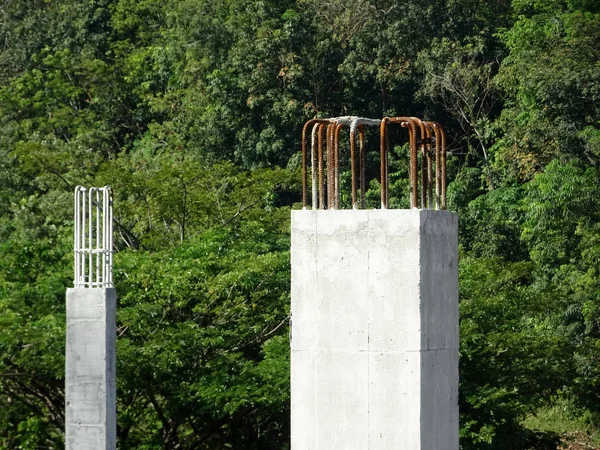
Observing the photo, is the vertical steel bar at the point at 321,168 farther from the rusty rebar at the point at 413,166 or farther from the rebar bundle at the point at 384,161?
the rusty rebar at the point at 413,166

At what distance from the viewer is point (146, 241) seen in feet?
59.4

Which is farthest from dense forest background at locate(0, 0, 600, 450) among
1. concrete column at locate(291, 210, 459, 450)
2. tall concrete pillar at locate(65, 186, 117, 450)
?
concrete column at locate(291, 210, 459, 450)

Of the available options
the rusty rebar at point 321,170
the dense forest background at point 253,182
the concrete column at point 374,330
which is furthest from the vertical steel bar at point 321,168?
the dense forest background at point 253,182

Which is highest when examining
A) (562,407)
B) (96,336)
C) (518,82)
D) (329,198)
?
(518,82)

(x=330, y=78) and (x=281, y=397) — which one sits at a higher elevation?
(x=330, y=78)

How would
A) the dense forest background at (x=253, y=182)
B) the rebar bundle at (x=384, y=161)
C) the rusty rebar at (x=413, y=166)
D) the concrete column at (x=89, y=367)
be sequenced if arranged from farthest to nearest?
the dense forest background at (x=253, y=182)
the concrete column at (x=89, y=367)
the rebar bundle at (x=384, y=161)
the rusty rebar at (x=413, y=166)

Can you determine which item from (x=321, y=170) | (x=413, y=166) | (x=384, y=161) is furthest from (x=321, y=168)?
(x=413, y=166)

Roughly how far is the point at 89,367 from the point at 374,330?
12.8 ft

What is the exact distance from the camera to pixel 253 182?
59.6 feet

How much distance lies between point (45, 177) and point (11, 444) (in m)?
9.04

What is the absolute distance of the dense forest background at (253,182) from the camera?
1316cm

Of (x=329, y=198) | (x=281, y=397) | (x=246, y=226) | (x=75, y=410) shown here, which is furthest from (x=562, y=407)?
(x=329, y=198)

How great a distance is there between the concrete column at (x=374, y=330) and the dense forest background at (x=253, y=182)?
588cm

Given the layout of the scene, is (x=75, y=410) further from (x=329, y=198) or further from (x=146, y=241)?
(x=146, y=241)
